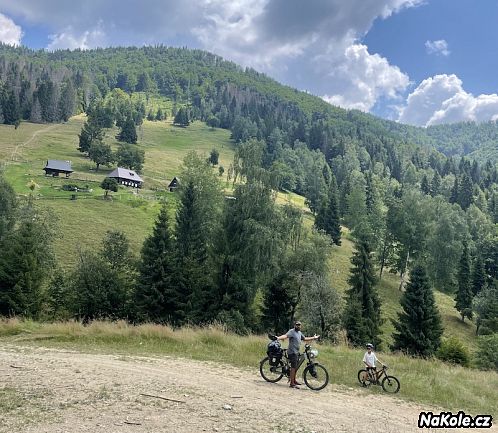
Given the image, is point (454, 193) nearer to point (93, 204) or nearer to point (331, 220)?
point (331, 220)

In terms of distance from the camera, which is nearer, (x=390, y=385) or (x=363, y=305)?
(x=390, y=385)

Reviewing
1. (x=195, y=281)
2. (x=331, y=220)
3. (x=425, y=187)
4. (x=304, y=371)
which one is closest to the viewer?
(x=304, y=371)

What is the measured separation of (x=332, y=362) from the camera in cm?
1817

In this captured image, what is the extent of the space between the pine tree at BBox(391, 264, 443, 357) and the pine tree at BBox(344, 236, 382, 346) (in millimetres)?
2529

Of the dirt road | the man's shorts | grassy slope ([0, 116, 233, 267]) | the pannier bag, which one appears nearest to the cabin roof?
grassy slope ([0, 116, 233, 267])

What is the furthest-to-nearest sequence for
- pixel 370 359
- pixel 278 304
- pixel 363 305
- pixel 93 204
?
pixel 93 204
pixel 363 305
pixel 278 304
pixel 370 359

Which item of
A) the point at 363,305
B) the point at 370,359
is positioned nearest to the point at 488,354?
the point at 363,305

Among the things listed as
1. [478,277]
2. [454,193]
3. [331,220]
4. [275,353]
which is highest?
[454,193]

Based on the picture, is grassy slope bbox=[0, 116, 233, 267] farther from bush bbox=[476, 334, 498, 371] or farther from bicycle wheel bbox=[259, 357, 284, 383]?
bush bbox=[476, 334, 498, 371]

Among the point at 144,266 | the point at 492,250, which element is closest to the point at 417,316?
the point at 144,266

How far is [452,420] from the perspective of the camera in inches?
491

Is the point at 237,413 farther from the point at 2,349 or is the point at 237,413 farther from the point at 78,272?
the point at 78,272

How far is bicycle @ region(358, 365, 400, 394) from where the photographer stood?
48.6 ft

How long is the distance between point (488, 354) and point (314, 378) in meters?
27.6
